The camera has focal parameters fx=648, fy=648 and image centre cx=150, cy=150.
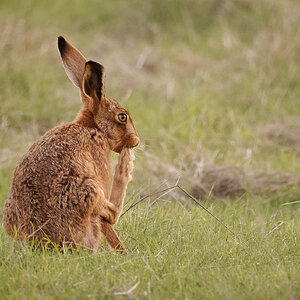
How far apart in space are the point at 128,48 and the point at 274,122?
3.63 m

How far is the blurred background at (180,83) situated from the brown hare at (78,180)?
3.21 feet

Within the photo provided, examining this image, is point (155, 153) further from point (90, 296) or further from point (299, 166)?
point (90, 296)

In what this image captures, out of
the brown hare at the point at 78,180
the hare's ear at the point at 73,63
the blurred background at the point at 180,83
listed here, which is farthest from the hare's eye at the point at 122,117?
the blurred background at the point at 180,83

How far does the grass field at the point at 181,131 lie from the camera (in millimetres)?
3756

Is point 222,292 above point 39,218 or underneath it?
underneath

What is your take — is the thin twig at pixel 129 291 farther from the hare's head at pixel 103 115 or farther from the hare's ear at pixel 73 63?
the hare's ear at pixel 73 63

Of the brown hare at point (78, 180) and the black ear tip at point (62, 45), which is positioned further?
the black ear tip at point (62, 45)

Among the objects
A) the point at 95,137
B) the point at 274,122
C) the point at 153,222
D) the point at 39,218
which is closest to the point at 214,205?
the point at 153,222

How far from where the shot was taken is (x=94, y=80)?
4285 millimetres

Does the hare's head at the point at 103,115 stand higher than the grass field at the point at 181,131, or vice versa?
the hare's head at the point at 103,115

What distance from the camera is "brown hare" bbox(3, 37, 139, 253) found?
3.96m

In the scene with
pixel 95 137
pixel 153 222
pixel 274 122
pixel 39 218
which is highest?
pixel 95 137

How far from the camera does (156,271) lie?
12.6ft

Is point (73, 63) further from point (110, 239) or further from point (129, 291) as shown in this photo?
point (129, 291)
